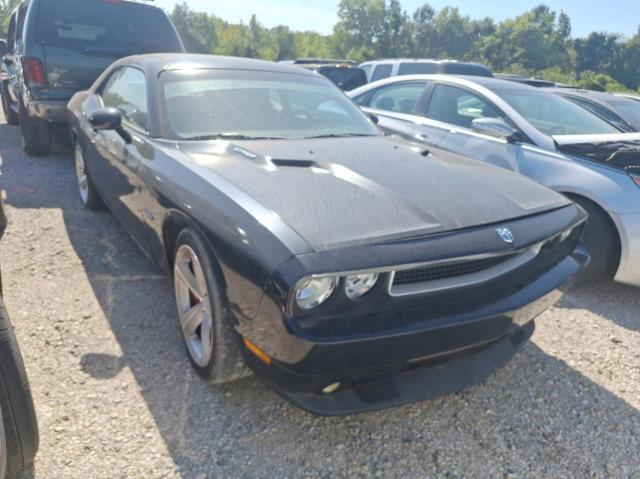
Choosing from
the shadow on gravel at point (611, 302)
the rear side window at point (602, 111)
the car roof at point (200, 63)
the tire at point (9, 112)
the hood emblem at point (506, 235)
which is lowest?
the tire at point (9, 112)

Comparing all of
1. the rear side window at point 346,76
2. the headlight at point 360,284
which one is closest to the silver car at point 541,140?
the headlight at point 360,284

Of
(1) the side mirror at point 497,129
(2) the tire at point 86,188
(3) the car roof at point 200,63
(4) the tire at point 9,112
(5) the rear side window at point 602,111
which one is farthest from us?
(4) the tire at point 9,112

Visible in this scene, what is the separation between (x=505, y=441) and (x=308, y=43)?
72.4m

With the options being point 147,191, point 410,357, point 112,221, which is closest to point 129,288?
point 147,191

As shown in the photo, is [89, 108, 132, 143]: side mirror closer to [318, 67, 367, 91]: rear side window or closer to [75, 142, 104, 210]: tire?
[75, 142, 104, 210]: tire

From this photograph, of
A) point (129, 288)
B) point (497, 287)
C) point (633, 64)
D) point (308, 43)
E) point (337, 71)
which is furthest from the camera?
point (633, 64)

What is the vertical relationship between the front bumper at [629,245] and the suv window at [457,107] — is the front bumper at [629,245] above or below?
below

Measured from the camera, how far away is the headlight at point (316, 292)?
1.67 m

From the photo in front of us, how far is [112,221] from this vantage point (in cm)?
424

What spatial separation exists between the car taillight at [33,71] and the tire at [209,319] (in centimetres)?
412

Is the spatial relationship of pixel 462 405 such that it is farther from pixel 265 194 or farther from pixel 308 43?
pixel 308 43

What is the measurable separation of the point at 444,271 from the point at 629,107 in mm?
5218

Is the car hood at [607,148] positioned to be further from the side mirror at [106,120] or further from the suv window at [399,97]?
the side mirror at [106,120]

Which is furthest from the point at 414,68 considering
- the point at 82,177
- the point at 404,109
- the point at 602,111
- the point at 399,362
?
the point at 399,362
